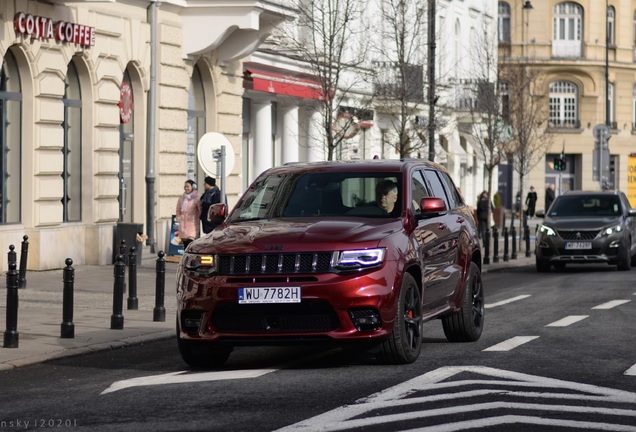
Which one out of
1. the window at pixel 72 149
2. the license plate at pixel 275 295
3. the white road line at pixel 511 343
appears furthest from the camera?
the window at pixel 72 149

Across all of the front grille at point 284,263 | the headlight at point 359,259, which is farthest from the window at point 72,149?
the headlight at point 359,259

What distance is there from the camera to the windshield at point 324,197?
44.2ft

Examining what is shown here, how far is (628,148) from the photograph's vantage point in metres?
85.9

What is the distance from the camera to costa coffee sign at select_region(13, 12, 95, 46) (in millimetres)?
26109

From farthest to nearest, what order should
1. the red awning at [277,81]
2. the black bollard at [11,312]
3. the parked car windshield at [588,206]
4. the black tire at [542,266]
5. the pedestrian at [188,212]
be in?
the red awning at [277,81] < the parked car windshield at [588,206] < the black tire at [542,266] < the pedestrian at [188,212] < the black bollard at [11,312]

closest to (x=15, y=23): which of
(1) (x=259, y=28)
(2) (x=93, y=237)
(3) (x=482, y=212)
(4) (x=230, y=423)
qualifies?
(2) (x=93, y=237)

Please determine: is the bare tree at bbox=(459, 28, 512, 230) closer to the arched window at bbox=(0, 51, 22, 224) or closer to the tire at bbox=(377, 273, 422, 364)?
the arched window at bbox=(0, 51, 22, 224)

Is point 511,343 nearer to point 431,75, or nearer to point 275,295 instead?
point 275,295

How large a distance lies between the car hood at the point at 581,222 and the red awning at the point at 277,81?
7123 mm

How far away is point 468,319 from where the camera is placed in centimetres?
1511

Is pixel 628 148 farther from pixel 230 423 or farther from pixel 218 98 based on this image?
pixel 230 423

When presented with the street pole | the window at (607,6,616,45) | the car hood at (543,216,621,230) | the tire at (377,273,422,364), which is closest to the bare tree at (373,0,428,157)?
the street pole

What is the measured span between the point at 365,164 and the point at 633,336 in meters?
3.63

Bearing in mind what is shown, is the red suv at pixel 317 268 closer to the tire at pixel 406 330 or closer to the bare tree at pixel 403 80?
the tire at pixel 406 330
